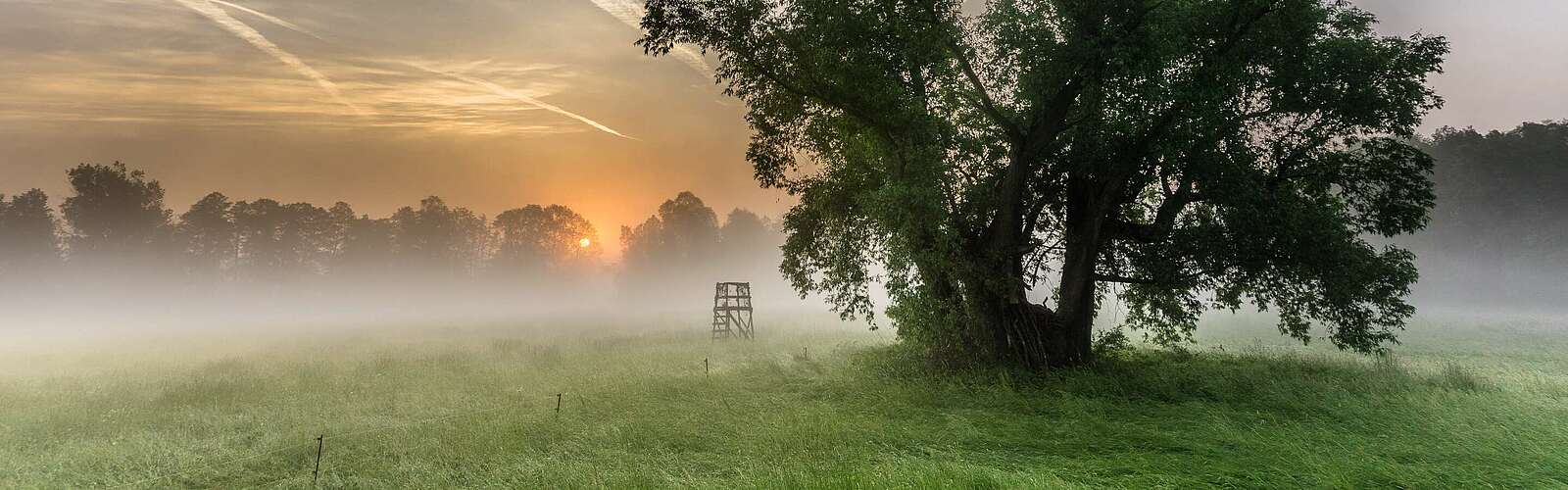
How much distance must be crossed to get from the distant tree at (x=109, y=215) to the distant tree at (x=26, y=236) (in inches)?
53.4

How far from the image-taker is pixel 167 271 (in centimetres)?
6006

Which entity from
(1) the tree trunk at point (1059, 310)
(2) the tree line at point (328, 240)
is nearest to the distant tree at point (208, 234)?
(2) the tree line at point (328, 240)

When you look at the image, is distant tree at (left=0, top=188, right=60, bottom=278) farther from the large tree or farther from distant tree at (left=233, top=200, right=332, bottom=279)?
the large tree

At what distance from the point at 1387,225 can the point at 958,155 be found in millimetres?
10476

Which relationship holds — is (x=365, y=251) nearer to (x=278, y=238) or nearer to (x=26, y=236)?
(x=278, y=238)

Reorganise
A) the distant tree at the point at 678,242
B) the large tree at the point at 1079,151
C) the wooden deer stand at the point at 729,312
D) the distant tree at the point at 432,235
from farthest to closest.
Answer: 1. the distant tree at the point at 678,242
2. the distant tree at the point at 432,235
3. the wooden deer stand at the point at 729,312
4. the large tree at the point at 1079,151

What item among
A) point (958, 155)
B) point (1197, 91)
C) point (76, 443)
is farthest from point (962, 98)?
point (76, 443)

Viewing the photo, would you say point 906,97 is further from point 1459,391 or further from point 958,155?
point 1459,391

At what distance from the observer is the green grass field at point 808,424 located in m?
8.78

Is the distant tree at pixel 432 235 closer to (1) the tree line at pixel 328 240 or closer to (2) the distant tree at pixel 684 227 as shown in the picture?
(1) the tree line at pixel 328 240

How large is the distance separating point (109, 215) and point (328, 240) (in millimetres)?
23051

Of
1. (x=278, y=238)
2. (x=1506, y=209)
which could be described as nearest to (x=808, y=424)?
(x=1506, y=209)

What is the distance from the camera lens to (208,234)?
6569cm

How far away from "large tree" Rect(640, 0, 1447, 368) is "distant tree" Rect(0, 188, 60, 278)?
2604 inches
